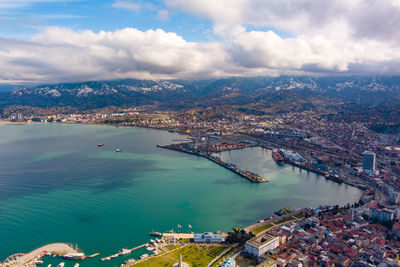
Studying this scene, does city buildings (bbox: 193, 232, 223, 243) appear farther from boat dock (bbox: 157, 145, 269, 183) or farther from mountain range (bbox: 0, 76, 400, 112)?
mountain range (bbox: 0, 76, 400, 112)

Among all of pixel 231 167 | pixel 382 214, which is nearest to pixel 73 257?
pixel 382 214

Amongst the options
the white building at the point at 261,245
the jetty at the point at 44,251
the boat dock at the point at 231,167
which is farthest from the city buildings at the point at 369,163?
the jetty at the point at 44,251

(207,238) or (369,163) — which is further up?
(369,163)

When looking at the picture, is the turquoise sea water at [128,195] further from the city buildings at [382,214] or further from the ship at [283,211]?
the city buildings at [382,214]

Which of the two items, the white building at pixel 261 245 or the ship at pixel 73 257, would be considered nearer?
the ship at pixel 73 257

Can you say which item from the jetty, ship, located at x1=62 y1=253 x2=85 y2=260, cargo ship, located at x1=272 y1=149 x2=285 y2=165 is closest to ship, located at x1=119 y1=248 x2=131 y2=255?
ship, located at x1=62 y1=253 x2=85 y2=260

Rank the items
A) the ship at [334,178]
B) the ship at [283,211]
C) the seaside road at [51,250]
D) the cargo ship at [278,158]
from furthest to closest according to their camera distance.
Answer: the cargo ship at [278,158], the ship at [334,178], the ship at [283,211], the seaside road at [51,250]

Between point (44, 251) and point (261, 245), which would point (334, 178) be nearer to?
point (261, 245)

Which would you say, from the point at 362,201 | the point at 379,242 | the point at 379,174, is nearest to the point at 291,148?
the point at 379,174
